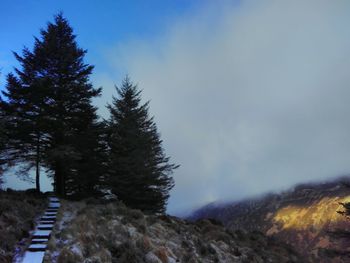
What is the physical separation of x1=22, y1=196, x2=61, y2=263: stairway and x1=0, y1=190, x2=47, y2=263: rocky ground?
1.09 feet

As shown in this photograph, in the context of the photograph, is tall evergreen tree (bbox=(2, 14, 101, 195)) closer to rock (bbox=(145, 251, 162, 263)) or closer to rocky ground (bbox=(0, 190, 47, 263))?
rocky ground (bbox=(0, 190, 47, 263))

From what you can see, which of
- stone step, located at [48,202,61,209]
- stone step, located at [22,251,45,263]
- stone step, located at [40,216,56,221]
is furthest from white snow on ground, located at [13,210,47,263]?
stone step, located at [48,202,61,209]

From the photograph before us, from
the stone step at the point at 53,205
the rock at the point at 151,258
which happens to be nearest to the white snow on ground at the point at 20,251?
the rock at the point at 151,258

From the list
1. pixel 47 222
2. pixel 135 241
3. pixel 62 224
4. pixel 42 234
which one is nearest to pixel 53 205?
pixel 47 222

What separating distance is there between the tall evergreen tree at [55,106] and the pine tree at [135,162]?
1952mm

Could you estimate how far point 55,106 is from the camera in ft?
86.2

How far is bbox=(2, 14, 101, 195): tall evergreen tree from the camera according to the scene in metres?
24.9

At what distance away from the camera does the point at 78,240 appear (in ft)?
45.5

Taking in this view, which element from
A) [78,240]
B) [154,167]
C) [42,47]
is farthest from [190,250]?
[42,47]

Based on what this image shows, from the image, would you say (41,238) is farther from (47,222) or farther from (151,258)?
(151,258)

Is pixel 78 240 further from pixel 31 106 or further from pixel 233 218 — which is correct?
pixel 233 218

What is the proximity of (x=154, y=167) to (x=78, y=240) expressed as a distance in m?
13.9

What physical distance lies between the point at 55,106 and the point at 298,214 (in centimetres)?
12447

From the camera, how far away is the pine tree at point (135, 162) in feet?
86.1
